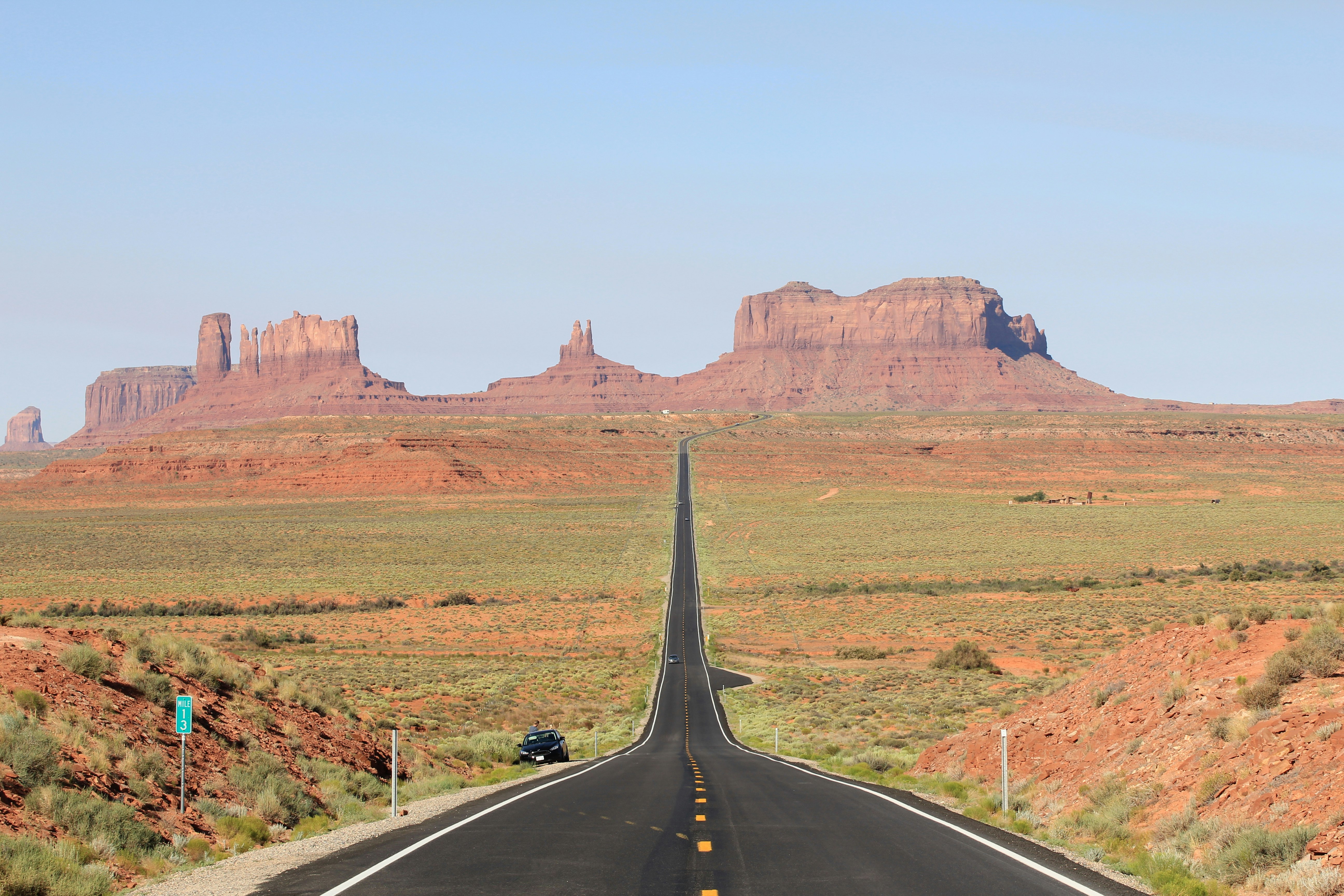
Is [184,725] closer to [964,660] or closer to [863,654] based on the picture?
[964,660]

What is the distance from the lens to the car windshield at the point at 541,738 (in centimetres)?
2500

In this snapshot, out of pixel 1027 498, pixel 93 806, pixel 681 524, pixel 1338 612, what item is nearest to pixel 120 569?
pixel 681 524

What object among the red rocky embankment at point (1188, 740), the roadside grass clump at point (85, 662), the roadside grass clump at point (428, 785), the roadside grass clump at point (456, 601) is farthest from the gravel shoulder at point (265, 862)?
the roadside grass clump at point (456, 601)

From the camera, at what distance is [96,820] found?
34.8ft

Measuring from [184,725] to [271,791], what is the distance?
5.70 feet

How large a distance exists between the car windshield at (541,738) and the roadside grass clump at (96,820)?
47.2 feet

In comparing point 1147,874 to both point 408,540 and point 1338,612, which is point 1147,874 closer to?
point 1338,612

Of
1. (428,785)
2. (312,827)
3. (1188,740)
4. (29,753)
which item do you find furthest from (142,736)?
(1188,740)

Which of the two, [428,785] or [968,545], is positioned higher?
[428,785]

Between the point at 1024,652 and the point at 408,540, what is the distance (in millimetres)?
60774

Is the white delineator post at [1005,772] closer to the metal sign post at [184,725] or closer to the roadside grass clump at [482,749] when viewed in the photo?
the metal sign post at [184,725]

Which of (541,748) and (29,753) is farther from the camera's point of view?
(541,748)

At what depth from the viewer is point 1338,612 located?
13492 millimetres

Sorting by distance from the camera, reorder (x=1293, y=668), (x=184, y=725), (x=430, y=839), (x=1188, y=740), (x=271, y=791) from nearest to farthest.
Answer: (x=430, y=839) → (x=1293, y=668) → (x=1188, y=740) → (x=184, y=725) → (x=271, y=791)
